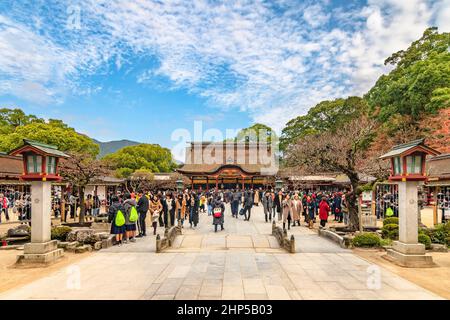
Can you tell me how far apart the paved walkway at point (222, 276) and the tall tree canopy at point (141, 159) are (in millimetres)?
30770

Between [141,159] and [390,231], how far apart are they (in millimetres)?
37023

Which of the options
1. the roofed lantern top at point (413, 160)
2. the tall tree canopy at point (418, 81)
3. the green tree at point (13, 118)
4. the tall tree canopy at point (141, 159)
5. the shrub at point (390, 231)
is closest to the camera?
the roofed lantern top at point (413, 160)

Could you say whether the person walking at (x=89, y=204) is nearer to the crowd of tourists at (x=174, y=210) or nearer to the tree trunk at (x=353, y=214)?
the crowd of tourists at (x=174, y=210)

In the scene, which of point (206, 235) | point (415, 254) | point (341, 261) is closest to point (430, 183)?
point (415, 254)

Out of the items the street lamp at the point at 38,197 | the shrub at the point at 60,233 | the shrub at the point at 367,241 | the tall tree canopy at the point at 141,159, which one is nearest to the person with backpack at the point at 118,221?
the shrub at the point at 60,233

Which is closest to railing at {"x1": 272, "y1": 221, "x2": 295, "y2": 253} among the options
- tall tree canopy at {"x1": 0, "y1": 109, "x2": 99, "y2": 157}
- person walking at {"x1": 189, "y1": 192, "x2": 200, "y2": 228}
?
person walking at {"x1": 189, "y1": 192, "x2": 200, "y2": 228}

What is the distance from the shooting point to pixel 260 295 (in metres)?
6.22

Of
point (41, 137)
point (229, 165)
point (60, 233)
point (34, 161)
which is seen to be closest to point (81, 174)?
point (60, 233)

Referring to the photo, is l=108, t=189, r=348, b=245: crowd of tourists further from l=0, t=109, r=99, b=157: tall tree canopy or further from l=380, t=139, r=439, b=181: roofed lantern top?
l=0, t=109, r=99, b=157: tall tree canopy

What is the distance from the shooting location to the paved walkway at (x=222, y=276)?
20.8 ft

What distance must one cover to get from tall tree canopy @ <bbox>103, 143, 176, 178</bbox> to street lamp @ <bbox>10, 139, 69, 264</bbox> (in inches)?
1178

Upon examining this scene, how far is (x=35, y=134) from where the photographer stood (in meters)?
31.2

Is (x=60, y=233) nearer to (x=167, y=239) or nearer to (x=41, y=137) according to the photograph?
(x=167, y=239)

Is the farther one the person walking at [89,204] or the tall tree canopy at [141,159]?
the tall tree canopy at [141,159]
